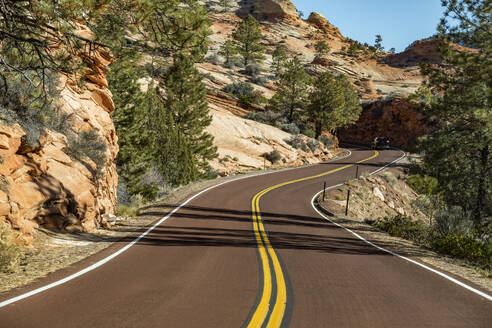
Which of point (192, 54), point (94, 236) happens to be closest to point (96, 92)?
point (94, 236)

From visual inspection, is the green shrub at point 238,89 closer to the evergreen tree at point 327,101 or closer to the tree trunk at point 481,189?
the evergreen tree at point 327,101

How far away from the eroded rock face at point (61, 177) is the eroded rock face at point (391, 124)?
5844 centimetres

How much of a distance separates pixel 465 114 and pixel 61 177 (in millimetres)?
16995

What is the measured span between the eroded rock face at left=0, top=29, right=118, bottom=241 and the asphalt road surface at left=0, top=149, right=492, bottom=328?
87.5 inches

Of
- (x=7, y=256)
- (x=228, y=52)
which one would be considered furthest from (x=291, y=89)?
(x=7, y=256)

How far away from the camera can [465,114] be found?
15.7m

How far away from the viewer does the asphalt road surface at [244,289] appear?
170 inches

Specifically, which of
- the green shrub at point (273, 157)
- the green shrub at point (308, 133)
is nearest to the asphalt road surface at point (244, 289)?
the green shrub at point (273, 157)

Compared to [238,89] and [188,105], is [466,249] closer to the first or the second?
[188,105]

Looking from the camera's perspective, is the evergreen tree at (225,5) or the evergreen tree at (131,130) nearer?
the evergreen tree at (131,130)

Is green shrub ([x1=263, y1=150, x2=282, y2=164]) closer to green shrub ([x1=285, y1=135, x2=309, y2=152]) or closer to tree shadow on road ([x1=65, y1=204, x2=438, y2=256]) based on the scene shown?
green shrub ([x1=285, y1=135, x2=309, y2=152])

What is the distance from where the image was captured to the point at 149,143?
23594 mm

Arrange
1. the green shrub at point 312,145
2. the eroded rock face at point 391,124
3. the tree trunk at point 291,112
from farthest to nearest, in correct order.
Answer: the eroded rock face at point 391,124, the tree trunk at point 291,112, the green shrub at point 312,145

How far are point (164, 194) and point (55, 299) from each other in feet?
54.5
